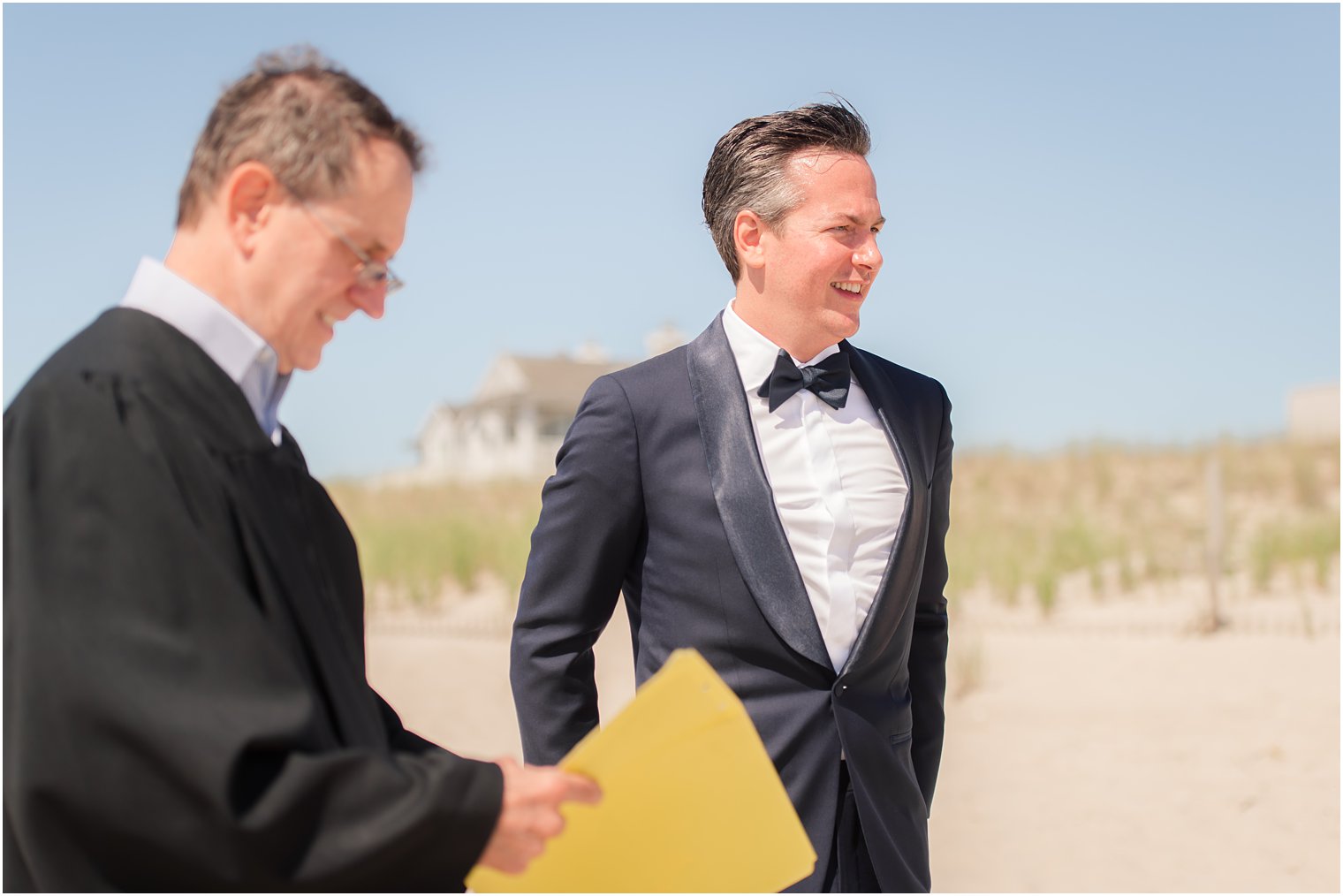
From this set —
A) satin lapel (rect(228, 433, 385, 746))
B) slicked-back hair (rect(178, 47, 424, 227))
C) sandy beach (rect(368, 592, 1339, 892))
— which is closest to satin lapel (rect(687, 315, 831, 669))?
satin lapel (rect(228, 433, 385, 746))

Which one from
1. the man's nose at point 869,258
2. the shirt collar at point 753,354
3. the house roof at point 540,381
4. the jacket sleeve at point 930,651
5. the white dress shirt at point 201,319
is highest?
the man's nose at point 869,258

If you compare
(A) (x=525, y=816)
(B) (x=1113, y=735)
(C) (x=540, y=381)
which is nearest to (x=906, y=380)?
(A) (x=525, y=816)

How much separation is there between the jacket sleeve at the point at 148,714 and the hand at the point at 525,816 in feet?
0.32

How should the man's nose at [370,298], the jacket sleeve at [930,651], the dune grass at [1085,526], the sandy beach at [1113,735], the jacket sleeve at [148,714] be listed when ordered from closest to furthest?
the jacket sleeve at [148,714] < the man's nose at [370,298] < the jacket sleeve at [930,651] < the sandy beach at [1113,735] < the dune grass at [1085,526]

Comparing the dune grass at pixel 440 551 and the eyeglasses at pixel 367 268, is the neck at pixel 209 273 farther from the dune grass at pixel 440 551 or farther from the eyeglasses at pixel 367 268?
the dune grass at pixel 440 551

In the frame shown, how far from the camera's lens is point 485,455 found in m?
46.7

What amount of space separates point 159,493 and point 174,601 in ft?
Answer: 0.40

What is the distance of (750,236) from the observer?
295 centimetres

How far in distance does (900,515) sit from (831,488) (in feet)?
0.54

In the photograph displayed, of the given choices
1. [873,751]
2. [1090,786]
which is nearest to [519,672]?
[873,751]

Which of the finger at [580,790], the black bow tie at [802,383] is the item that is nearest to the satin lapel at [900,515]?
the black bow tie at [802,383]

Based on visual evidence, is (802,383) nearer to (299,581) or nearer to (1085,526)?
(299,581)

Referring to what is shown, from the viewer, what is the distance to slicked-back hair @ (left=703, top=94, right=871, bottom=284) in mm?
2906

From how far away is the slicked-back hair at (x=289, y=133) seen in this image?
1.58 meters
